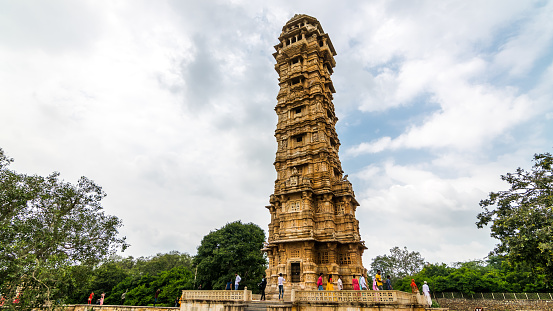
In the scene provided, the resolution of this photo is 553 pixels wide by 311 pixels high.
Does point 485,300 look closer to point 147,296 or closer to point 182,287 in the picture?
point 182,287

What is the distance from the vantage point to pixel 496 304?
110ft

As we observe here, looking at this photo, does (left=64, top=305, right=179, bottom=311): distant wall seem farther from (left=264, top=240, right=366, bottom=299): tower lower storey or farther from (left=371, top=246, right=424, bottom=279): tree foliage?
(left=371, top=246, right=424, bottom=279): tree foliage

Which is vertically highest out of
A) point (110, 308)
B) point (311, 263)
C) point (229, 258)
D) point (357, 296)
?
point (229, 258)

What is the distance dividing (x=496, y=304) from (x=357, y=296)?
30741mm

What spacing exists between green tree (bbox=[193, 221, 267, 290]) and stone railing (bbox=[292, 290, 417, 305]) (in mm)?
16104

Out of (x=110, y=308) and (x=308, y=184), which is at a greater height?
(x=308, y=184)

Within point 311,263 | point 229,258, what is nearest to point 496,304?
point 311,263

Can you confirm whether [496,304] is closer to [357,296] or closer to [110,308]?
[357,296]

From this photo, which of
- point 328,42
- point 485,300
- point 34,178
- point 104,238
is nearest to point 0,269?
point 34,178

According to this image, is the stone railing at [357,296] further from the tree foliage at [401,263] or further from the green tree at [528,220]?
the tree foliage at [401,263]

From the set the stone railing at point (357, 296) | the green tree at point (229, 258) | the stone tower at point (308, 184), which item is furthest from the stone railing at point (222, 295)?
the green tree at point (229, 258)

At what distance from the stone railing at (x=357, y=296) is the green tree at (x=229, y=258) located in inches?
634

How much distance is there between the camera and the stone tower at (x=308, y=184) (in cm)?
2211

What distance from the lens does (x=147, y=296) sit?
33.2 meters
